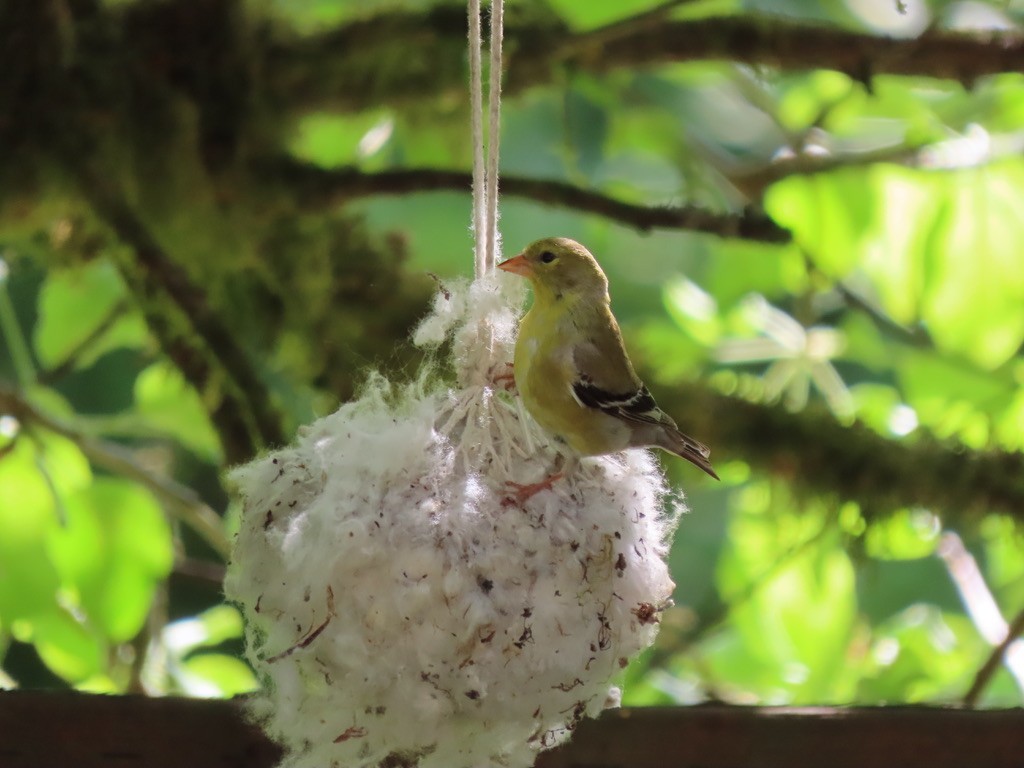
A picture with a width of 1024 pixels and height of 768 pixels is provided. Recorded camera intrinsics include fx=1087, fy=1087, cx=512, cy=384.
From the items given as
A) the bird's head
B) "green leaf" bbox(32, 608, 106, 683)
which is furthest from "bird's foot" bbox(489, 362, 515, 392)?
"green leaf" bbox(32, 608, 106, 683)

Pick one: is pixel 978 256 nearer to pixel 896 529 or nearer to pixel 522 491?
pixel 896 529

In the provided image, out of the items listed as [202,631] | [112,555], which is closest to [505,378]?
[112,555]

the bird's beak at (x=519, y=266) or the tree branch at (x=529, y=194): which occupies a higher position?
the tree branch at (x=529, y=194)

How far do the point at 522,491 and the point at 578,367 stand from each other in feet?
1.30

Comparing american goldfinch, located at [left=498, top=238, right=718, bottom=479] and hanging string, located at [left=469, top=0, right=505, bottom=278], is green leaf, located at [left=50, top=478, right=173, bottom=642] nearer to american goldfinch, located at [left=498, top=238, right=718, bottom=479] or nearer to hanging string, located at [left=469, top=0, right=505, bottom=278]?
american goldfinch, located at [left=498, top=238, right=718, bottom=479]

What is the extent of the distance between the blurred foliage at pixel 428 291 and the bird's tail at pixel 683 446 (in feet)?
1.38

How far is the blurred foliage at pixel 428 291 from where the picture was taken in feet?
7.54

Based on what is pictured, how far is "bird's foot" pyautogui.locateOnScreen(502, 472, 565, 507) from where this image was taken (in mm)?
1332

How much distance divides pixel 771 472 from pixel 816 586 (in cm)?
69

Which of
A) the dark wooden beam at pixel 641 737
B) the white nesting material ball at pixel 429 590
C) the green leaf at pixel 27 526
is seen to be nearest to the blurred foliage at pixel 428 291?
the green leaf at pixel 27 526

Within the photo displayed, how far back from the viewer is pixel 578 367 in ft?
5.58

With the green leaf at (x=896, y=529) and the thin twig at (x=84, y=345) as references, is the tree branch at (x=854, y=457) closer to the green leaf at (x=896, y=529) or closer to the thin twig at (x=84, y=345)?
the green leaf at (x=896, y=529)

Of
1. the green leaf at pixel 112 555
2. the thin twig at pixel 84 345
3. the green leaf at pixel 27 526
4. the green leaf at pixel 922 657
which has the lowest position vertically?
the green leaf at pixel 922 657

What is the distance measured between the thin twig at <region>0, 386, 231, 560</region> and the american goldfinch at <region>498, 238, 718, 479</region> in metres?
0.92
